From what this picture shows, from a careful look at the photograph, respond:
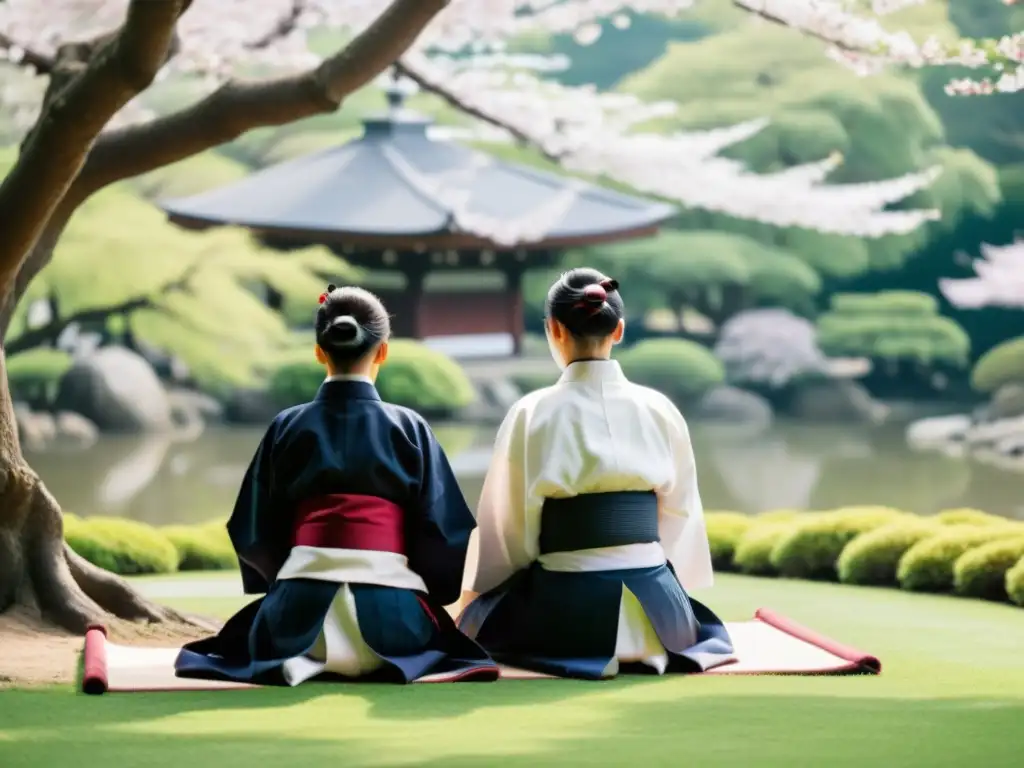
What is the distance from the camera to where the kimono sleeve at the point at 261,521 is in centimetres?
349

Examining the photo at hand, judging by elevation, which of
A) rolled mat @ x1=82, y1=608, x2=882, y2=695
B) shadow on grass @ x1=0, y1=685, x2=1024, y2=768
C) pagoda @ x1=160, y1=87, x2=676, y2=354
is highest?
pagoda @ x1=160, y1=87, x2=676, y2=354

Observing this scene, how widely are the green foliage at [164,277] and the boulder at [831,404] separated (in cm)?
727

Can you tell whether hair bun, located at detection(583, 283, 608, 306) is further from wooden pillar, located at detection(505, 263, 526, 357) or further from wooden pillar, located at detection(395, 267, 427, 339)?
wooden pillar, located at detection(505, 263, 526, 357)

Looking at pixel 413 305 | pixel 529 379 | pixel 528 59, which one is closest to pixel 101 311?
pixel 413 305

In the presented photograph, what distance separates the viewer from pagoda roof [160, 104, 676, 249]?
17875 mm

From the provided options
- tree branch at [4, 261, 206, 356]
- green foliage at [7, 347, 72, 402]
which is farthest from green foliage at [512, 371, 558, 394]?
tree branch at [4, 261, 206, 356]

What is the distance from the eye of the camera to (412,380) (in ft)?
56.0

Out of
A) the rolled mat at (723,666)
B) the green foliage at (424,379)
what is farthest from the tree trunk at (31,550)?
the green foliage at (424,379)

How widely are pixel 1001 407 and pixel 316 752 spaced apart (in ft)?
54.5

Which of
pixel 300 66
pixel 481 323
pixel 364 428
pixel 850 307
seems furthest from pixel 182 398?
pixel 364 428

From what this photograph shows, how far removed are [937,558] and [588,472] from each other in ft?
8.74

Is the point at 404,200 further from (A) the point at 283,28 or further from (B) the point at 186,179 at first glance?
(A) the point at 283,28

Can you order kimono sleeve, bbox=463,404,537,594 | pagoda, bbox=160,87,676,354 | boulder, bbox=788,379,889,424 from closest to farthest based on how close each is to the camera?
kimono sleeve, bbox=463,404,537,594, pagoda, bbox=160,87,676,354, boulder, bbox=788,379,889,424

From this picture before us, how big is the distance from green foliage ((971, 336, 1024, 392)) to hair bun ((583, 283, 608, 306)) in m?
15.9
